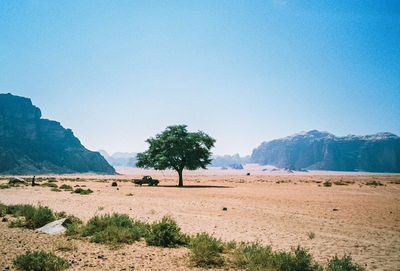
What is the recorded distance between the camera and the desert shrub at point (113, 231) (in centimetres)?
861

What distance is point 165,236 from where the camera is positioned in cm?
876

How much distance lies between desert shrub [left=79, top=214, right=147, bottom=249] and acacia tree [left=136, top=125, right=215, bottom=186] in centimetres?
2984

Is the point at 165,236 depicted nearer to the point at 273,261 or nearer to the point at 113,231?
the point at 113,231

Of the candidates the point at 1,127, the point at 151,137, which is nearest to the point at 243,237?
the point at 151,137

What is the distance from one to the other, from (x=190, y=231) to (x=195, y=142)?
31.7m

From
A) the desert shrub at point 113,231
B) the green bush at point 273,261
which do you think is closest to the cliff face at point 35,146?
the desert shrub at point 113,231

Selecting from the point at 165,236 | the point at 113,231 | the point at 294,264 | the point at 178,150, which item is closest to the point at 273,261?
the point at 294,264

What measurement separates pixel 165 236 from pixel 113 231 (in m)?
1.89

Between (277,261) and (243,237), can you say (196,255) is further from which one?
(243,237)

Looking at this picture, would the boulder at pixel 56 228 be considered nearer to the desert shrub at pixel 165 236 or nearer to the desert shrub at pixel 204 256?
the desert shrub at pixel 165 236

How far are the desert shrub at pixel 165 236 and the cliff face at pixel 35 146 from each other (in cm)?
13389

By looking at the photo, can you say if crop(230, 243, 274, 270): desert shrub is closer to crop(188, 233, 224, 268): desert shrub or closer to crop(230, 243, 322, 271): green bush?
crop(230, 243, 322, 271): green bush

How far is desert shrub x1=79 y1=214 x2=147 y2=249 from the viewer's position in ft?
28.2

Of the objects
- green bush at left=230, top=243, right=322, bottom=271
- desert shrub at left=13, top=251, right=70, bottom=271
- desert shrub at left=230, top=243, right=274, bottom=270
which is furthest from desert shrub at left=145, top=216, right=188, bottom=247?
desert shrub at left=13, top=251, right=70, bottom=271
